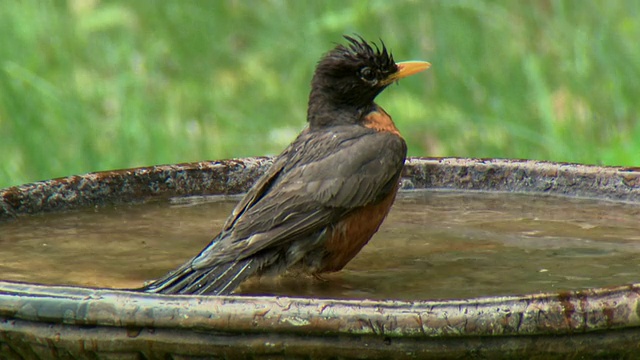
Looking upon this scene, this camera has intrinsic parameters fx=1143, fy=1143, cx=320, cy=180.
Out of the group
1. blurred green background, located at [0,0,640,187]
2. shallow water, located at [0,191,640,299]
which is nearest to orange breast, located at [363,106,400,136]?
shallow water, located at [0,191,640,299]

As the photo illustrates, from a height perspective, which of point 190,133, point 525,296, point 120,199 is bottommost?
point 190,133

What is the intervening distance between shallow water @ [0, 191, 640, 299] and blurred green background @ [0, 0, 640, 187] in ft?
5.47

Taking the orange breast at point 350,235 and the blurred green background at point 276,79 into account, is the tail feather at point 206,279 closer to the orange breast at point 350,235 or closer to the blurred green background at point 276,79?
the orange breast at point 350,235

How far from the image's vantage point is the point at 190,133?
6.15 metres

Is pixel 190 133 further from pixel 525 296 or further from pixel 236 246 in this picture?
pixel 525 296

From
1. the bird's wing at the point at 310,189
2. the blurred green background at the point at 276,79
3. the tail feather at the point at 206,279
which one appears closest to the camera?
the tail feather at the point at 206,279

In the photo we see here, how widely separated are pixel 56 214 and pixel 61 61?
116 inches

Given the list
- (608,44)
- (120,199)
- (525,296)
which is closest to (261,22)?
(608,44)

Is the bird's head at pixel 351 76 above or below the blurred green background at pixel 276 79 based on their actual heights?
above

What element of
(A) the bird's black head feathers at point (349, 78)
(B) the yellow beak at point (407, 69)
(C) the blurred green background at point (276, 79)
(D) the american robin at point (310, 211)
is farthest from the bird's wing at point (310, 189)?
(C) the blurred green background at point (276, 79)

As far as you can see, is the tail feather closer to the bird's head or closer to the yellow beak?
the bird's head

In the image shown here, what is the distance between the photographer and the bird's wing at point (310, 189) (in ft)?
9.39

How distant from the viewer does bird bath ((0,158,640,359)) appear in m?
2.04

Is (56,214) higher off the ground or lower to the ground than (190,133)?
higher
